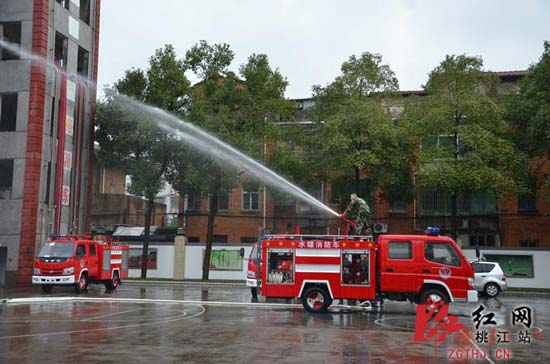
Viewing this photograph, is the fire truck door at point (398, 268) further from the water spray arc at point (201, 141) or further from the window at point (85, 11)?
the window at point (85, 11)


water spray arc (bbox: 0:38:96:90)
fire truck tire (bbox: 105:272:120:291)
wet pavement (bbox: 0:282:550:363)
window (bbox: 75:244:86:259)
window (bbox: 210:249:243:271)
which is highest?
water spray arc (bbox: 0:38:96:90)

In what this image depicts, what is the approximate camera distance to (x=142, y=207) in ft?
192

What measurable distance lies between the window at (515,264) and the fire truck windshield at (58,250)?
78.1ft

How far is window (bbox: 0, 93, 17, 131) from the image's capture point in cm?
3136

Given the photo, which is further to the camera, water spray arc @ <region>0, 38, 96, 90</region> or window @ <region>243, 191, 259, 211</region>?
window @ <region>243, 191, 259, 211</region>

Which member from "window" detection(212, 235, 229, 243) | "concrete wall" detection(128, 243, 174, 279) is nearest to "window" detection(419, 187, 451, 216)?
"window" detection(212, 235, 229, 243)

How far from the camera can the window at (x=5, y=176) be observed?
30703 mm

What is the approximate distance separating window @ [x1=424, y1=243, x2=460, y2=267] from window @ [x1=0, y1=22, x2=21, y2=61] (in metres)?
25.1

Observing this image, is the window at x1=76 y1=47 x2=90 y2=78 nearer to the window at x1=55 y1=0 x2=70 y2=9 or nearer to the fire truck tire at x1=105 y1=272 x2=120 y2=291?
the window at x1=55 y1=0 x2=70 y2=9

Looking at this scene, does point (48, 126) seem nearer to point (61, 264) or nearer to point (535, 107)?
point (61, 264)

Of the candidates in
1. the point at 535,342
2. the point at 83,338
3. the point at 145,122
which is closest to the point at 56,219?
the point at 145,122

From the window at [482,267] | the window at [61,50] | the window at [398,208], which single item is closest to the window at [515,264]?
the window at [482,267]

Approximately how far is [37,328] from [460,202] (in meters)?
34.6

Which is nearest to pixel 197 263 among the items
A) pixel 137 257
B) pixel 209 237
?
pixel 209 237
